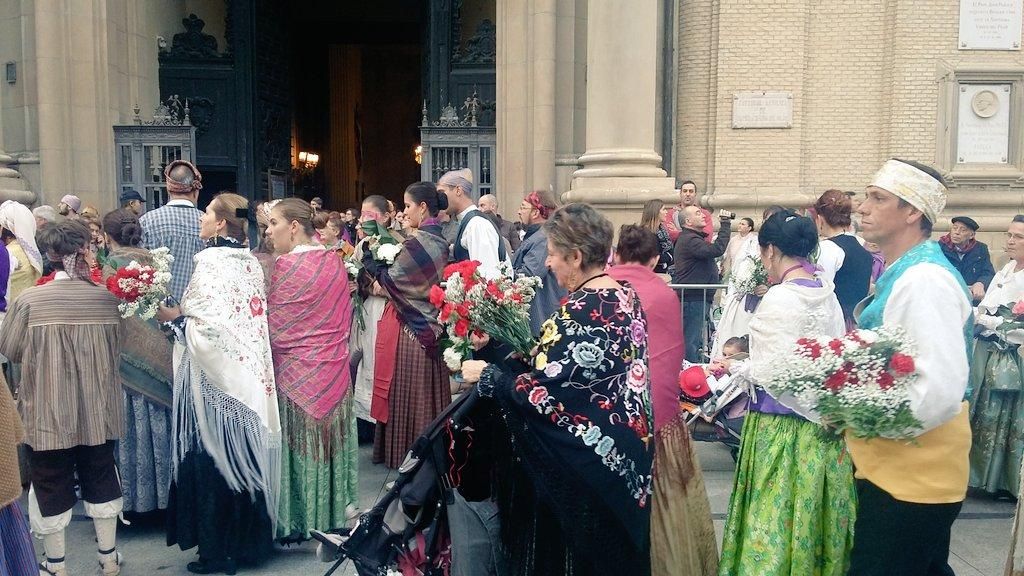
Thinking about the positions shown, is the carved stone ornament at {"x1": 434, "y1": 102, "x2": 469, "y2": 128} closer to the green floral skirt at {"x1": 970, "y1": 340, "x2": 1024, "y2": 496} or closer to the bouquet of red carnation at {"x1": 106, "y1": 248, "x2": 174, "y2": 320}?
the green floral skirt at {"x1": 970, "y1": 340, "x2": 1024, "y2": 496}

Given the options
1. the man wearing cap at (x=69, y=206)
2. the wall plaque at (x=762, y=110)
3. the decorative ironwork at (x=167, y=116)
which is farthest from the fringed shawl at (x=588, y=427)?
the decorative ironwork at (x=167, y=116)

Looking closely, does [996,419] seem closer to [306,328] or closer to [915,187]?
[915,187]

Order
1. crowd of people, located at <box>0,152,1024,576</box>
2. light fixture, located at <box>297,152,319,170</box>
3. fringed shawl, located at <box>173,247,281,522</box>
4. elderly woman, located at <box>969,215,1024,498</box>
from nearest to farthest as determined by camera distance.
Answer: crowd of people, located at <box>0,152,1024,576</box>
fringed shawl, located at <box>173,247,281,522</box>
elderly woman, located at <box>969,215,1024,498</box>
light fixture, located at <box>297,152,319,170</box>

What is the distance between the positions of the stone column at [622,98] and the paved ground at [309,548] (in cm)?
614

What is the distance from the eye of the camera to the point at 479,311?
4148mm

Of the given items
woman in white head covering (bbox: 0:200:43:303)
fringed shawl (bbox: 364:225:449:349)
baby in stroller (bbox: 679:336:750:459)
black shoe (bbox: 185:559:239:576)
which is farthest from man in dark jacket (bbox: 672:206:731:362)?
Answer: woman in white head covering (bbox: 0:200:43:303)

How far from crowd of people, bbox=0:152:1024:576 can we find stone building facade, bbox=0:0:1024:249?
6000 mm

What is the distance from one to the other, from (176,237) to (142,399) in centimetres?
112

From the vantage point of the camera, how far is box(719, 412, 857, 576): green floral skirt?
4156 mm

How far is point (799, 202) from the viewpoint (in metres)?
13.8

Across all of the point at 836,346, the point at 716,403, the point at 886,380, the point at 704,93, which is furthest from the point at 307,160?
the point at 886,380

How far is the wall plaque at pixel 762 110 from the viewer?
13.9 meters

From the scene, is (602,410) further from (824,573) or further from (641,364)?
(824,573)

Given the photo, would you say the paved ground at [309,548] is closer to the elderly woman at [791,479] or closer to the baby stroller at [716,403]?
the baby stroller at [716,403]
